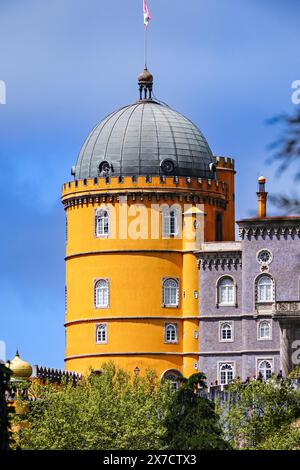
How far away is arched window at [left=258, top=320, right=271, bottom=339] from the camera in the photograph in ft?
370

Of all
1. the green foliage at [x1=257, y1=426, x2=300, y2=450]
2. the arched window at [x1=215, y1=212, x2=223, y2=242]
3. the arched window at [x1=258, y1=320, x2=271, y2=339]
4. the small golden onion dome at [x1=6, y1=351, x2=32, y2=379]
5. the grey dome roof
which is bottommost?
the green foliage at [x1=257, y1=426, x2=300, y2=450]

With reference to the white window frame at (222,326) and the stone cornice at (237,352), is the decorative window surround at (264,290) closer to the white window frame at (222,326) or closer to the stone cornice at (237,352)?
the white window frame at (222,326)

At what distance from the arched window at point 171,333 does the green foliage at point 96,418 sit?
461 inches

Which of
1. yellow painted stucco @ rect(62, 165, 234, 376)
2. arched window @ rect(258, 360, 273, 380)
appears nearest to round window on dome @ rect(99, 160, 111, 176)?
yellow painted stucco @ rect(62, 165, 234, 376)

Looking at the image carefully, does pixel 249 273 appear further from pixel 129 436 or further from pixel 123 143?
pixel 129 436

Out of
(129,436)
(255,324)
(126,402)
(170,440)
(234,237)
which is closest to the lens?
(170,440)

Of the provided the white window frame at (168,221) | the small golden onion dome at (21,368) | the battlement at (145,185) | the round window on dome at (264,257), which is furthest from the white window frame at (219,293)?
the small golden onion dome at (21,368)

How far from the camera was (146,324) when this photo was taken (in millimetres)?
116188

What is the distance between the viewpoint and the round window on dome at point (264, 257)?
371 ft

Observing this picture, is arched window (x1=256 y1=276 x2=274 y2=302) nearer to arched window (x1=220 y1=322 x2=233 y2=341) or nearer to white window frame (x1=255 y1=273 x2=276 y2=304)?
white window frame (x1=255 y1=273 x2=276 y2=304)

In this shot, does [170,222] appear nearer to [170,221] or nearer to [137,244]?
[170,221]

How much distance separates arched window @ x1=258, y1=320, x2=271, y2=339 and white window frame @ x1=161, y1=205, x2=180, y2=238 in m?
7.28

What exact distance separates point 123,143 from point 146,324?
9511 millimetres

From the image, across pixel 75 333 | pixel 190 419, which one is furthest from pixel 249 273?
pixel 190 419
